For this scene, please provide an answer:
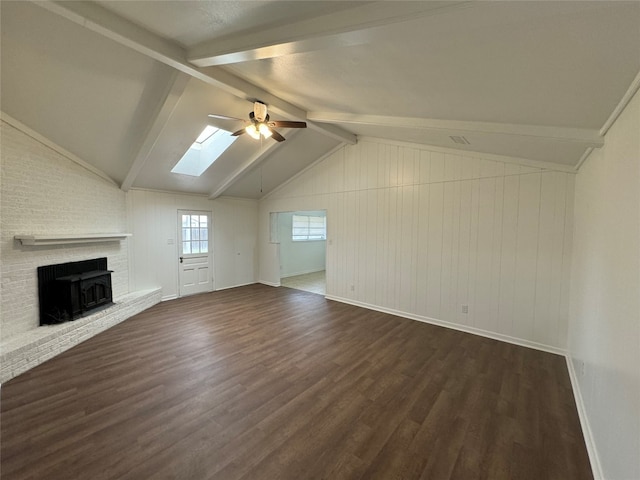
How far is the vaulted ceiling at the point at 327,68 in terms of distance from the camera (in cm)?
138

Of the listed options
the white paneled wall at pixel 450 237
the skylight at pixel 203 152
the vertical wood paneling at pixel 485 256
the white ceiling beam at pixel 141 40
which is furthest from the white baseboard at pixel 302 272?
the white ceiling beam at pixel 141 40

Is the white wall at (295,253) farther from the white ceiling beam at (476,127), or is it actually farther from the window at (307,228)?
the white ceiling beam at (476,127)

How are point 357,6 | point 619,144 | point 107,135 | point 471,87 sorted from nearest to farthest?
point 357,6, point 619,144, point 471,87, point 107,135

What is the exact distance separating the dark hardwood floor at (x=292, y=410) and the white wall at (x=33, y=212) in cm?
90

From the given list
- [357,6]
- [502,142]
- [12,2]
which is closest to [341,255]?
[502,142]

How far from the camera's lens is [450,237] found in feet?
14.3

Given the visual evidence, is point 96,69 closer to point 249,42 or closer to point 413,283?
point 249,42

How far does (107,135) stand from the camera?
146 inches

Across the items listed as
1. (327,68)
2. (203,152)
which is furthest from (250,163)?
(327,68)

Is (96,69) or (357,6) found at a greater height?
(96,69)

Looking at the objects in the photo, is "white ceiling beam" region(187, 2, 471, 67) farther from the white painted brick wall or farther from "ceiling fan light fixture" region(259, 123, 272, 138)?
the white painted brick wall

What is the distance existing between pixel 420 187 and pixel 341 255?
2157 millimetres

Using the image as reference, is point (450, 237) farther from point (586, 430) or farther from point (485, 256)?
point (586, 430)

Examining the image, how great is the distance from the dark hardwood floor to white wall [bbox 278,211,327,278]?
15.5 ft
